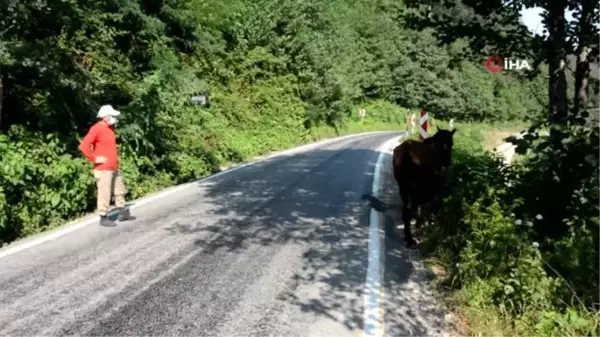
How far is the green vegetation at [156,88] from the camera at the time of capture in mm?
9148

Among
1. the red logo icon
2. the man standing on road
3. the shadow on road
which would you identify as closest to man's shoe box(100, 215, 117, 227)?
the man standing on road

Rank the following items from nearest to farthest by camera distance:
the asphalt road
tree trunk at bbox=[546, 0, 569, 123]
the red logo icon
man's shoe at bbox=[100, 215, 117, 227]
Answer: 1. the asphalt road
2. tree trunk at bbox=[546, 0, 569, 123]
3. the red logo icon
4. man's shoe at bbox=[100, 215, 117, 227]

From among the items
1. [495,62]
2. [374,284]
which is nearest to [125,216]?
[374,284]

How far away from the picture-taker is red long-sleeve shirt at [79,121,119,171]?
881 centimetres

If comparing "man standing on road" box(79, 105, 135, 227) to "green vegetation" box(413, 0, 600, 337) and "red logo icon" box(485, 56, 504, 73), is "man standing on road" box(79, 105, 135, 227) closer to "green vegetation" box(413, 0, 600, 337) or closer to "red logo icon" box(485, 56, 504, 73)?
"green vegetation" box(413, 0, 600, 337)

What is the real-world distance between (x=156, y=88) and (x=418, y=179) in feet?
26.6

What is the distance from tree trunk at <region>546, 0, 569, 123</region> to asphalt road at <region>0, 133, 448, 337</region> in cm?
264

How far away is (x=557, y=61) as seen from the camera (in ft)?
22.7

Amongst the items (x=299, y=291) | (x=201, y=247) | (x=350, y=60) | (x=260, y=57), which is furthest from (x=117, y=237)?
(x=350, y=60)

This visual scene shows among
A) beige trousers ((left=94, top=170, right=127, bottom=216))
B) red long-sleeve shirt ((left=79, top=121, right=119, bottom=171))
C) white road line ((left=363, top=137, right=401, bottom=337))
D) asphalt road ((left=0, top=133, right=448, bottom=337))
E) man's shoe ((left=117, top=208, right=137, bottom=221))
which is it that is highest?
red long-sleeve shirt ((left=79, top=121, right=119, bottom=171))

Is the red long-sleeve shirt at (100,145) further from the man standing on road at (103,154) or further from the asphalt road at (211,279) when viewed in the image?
the asphalt road at (211,279)

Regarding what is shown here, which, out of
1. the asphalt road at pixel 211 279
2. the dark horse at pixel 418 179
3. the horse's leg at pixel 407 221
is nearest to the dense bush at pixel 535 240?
the horse's leg at pixel 407 221

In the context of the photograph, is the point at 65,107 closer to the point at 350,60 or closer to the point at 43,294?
the point at 43,294

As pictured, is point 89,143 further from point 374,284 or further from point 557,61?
point 557,61
